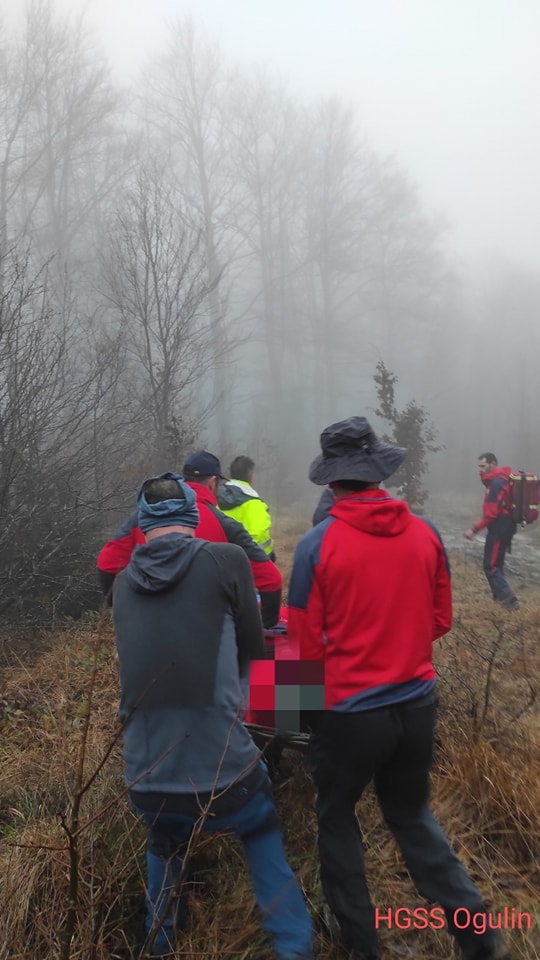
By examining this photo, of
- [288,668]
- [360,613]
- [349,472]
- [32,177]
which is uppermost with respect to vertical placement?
[32,177]

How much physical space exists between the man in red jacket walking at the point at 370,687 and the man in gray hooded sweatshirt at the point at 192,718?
20 centimetres

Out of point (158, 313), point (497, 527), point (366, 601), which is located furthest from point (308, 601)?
point (158, 313)

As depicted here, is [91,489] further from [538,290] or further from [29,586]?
[538,290]

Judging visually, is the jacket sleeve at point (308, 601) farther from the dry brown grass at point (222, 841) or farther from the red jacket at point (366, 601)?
the dry brown grass at point (222, 841)

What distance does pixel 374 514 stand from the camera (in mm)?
1958

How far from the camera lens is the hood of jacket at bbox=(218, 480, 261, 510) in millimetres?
4254

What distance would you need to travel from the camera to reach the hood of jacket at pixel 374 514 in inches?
76.9

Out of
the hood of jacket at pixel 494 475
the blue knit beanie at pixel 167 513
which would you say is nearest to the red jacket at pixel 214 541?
the blue knit beanie at pixel 167 513

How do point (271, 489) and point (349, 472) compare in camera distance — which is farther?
point (271, 489)

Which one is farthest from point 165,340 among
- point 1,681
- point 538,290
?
point 538,290

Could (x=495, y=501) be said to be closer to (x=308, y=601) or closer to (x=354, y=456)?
(x=354, y=456)

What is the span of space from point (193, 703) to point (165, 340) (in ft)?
26.2

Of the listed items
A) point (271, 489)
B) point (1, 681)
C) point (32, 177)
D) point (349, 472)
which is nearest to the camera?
point (349, 472)

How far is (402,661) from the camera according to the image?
1917 mm
